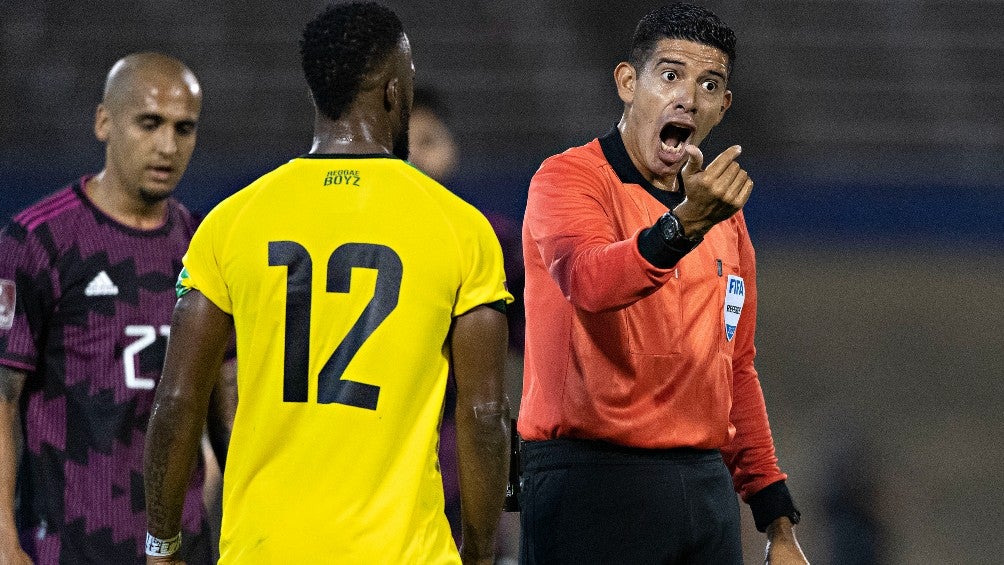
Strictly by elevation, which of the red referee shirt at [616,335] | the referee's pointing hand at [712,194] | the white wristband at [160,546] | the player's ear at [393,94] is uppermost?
the player's ear at [393,94]

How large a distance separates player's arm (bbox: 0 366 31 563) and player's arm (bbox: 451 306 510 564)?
1.51m

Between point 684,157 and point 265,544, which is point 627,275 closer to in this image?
point 684,157

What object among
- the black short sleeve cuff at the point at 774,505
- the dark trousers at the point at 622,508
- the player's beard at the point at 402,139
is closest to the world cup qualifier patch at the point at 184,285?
the player's beard at the point at 402,139

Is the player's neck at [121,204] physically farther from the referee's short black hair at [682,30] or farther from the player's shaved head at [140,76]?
the referee's short black hair at [682,30]

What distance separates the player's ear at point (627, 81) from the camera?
320cm

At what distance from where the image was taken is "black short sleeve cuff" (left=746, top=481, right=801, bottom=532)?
10.8 feet

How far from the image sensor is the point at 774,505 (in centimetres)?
330

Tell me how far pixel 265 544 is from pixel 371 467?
24 centimetres

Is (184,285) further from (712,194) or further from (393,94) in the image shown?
(712,194)

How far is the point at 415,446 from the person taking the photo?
2.62m

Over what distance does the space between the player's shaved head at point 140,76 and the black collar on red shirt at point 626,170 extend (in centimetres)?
146

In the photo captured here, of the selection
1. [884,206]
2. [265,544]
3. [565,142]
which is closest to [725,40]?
[265,544]

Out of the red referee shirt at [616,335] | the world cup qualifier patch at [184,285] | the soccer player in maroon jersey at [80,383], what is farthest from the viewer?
the soccer player in maroon jersey at [80,383]

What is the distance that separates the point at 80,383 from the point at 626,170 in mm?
1620
